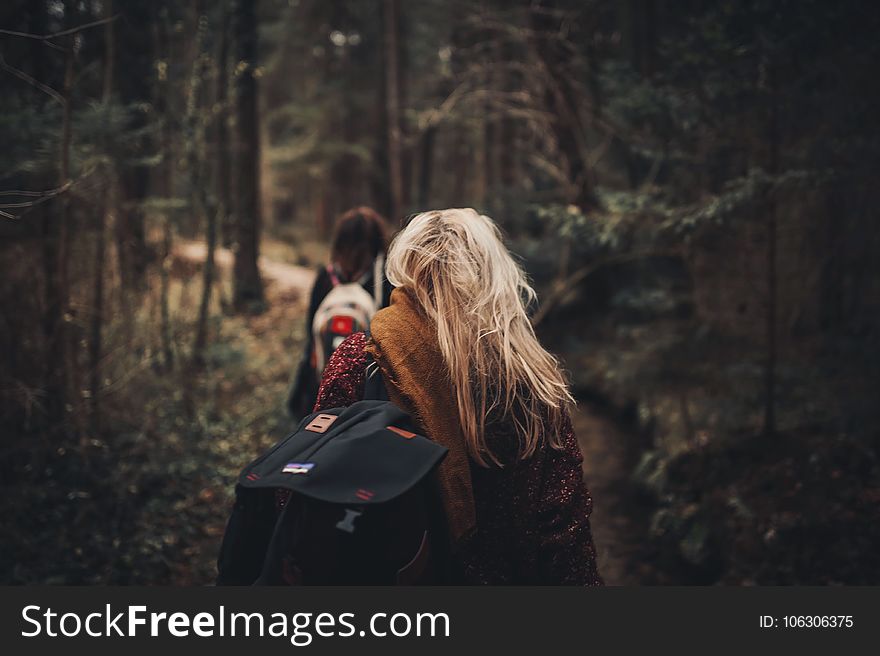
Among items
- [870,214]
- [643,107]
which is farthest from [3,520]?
[870,214]

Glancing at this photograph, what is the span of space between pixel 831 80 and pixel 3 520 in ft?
24.8

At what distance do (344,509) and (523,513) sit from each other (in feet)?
2.44

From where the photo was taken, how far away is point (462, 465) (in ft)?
7.02

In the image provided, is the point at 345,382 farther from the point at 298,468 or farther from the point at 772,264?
the point at 772,264

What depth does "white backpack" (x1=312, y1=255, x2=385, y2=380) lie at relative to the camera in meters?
4.68

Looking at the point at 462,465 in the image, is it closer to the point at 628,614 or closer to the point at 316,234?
the point at 628,614

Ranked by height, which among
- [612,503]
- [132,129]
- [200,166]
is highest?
[132,129]

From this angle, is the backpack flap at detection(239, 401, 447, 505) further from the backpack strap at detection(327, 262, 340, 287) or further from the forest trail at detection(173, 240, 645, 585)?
the forest trail at detection(173, 240, 645, 585)

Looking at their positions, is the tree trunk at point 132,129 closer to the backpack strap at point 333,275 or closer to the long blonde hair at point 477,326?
the backpack strap at point 333,275

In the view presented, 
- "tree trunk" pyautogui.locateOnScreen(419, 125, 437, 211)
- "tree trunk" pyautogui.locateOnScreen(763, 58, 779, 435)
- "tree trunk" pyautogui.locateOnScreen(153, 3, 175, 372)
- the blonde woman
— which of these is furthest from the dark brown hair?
"tree trunk" pyautogui.locateOnScreen(419, 125, 437, 211)

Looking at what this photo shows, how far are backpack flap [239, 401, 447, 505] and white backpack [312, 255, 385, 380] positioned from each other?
8.60ft

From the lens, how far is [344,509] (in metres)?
1.85

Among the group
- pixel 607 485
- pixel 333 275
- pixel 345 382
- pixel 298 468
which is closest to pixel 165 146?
pixel 333 275

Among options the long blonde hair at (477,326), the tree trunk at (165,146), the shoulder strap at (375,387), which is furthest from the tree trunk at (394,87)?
the shoulder strap at (375,387)
